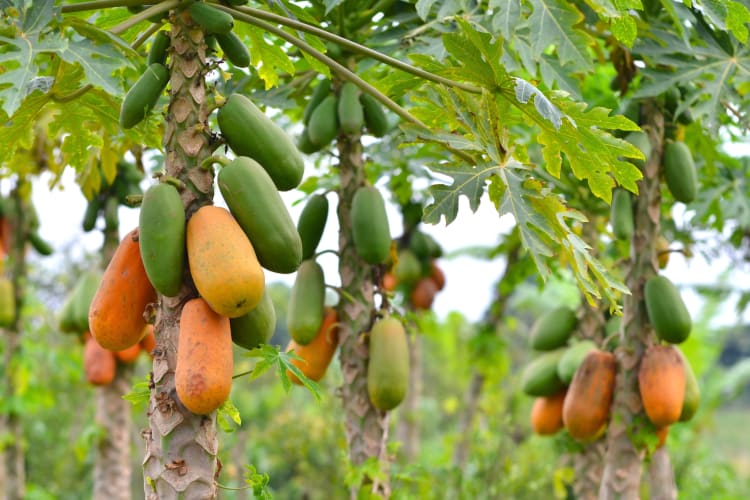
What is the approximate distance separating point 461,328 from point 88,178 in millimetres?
5989

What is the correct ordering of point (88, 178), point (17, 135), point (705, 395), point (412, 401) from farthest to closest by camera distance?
1. point (705, 395)
2. point (412, 401)
3. point (88, 178)
4. point (17, 135)

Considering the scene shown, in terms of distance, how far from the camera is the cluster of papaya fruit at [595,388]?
10.4 feet

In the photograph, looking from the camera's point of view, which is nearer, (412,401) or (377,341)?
(377,341)

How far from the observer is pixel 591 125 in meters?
2.43

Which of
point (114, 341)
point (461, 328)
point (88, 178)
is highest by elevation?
point (114, 341)

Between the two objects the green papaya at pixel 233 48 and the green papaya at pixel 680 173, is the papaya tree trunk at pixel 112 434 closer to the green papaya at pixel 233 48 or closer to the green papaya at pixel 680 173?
the green papaya at pixel 233 48

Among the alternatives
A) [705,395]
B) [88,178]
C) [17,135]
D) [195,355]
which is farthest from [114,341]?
[705,395]

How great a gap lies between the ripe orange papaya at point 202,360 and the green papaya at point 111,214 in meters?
2.88

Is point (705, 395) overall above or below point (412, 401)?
below

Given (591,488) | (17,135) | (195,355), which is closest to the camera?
(195,355)

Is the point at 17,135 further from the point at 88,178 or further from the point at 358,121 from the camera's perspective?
the point at 358,121

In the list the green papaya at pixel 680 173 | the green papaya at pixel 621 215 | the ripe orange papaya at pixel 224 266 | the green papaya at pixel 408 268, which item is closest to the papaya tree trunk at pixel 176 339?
the ripe orange papaya at pixel 224 266

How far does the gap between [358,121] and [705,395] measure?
408 inches

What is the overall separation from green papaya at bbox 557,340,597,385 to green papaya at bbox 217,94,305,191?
6.62 feet
